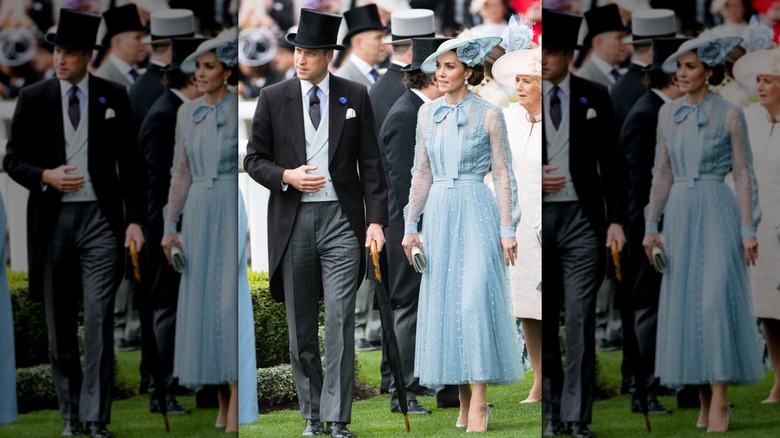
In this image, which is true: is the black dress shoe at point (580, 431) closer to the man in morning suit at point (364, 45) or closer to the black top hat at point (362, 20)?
the man in morning suit at point (364, 45)

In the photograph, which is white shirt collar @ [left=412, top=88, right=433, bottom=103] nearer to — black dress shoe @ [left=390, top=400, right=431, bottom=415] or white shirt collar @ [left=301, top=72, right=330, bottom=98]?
white shirt collar @ [left=301, top=72, right=330, bottom=98]

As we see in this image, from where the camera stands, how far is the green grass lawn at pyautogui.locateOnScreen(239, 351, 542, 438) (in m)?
8.41

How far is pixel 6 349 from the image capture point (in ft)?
25.7

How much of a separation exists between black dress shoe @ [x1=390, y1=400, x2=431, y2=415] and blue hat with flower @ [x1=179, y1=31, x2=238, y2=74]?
230cm

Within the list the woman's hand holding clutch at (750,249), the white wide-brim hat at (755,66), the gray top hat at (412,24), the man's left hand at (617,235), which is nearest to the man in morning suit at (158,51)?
the gray top hat at (412,24)

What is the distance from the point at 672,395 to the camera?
769 centimetres

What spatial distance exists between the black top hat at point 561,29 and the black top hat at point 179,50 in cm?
179

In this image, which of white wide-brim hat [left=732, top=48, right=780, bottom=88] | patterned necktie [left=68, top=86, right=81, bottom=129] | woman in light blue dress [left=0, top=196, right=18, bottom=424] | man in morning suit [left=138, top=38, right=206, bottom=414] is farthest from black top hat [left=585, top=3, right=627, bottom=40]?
woman in light blue dress [left=0, top=196, right=18, bottom=424]

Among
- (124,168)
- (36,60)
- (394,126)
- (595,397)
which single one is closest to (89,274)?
(124,168)

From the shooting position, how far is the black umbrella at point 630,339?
7.57 m

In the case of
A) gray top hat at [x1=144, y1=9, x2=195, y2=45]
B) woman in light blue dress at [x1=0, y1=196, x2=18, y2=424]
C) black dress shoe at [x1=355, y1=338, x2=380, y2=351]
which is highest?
gray top hat at [x1=144, y1=9, x2=195, y2=45]

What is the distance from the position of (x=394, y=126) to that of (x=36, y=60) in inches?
83.3

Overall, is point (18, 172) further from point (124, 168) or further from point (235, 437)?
point (235, 437)

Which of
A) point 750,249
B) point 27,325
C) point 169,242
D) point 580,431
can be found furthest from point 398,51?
point 27,325
